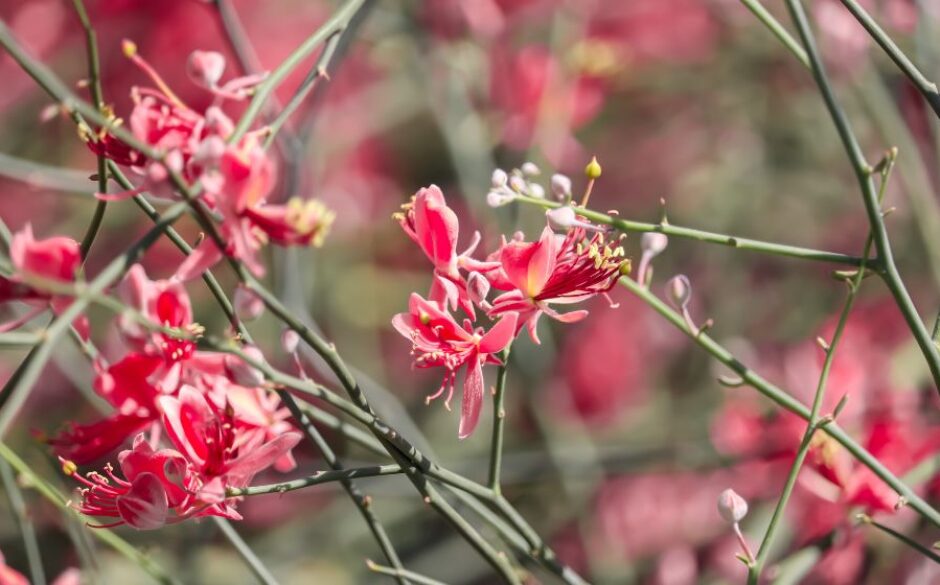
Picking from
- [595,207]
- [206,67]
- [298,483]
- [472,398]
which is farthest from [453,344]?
[595,207]

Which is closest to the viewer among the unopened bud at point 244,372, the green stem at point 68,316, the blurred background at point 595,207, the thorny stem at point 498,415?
the green stem at point 68,316

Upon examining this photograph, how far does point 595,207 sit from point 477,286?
1610mm

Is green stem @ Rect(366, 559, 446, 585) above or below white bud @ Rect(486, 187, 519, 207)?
below

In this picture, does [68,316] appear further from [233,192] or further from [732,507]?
[732,507]

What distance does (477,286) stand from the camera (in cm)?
72

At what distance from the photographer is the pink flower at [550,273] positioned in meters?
0.73

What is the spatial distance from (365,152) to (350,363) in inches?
21.1

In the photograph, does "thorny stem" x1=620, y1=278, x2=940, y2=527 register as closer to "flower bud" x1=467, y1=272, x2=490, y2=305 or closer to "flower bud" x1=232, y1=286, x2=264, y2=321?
"flower bud" x1=467, y1=272, x2=490, y2=305

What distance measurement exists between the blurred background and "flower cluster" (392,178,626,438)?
422mm

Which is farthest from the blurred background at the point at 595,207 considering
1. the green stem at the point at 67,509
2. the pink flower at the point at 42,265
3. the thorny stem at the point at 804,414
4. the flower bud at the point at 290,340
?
the pink flower at the point at 42,265

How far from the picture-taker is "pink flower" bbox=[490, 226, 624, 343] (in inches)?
28.8

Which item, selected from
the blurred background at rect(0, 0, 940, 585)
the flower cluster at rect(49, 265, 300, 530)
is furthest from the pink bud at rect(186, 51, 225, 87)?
the blurred background at rect(0, 0, 940, 585)

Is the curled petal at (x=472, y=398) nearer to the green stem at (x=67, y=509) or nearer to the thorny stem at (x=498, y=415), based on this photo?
the thorny stem at (x=498, y=415)

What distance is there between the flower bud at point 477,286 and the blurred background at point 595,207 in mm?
485
